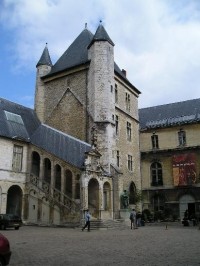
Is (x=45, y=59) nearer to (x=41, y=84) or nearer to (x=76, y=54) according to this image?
(x=41, y=84)

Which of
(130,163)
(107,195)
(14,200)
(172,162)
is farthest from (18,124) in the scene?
(172,162)

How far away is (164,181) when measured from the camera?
32.8m

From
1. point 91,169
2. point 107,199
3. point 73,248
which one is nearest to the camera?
point 73,248

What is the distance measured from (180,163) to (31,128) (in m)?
15.4

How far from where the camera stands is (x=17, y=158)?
24.0 metres

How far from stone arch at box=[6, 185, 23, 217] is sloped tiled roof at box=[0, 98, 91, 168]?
12.3ft

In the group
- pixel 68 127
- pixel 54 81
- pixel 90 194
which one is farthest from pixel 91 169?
pixel 54 81

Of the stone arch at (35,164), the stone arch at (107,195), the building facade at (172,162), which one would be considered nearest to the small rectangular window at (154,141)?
the building facade at (172,162)

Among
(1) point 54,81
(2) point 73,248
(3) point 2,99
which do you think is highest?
(1) point 54,81

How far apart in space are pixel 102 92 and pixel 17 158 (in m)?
8.90

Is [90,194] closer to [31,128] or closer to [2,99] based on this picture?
[31,128]

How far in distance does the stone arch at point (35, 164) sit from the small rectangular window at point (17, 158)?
1.30 metres

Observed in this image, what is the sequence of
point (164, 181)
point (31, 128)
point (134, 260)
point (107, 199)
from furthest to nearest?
point (164, 181)
point (31, 128)
point (107, 199)
point (134, 260)

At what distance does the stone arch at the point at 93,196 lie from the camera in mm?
23172
